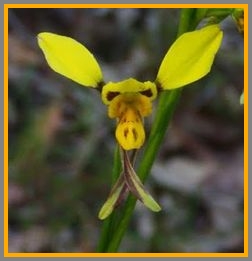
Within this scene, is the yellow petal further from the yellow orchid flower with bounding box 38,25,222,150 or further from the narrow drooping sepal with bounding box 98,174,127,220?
the narrow drooping sepal with bounding box 98,174,127,220

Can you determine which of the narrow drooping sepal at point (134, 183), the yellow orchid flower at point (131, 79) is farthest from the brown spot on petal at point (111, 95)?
the narrow drooping sepal at point (134, 183)

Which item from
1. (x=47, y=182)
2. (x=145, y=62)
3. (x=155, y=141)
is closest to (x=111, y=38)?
(x=145, y=62)

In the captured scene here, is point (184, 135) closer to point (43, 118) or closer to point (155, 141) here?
point (43, 118)

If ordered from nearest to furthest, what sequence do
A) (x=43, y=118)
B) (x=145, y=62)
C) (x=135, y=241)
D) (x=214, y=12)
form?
(x=214, y=12) < (x=135, y=241) < (x=43, y=118) < (x=145, y=62)

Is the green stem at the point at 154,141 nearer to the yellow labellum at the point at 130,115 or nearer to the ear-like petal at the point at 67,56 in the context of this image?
the yellow labellum at the point at 130,115

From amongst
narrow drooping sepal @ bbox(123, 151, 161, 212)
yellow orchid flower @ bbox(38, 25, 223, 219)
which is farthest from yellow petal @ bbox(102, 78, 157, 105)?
narrow drooping sepal @ bbox(123, 151, 161, 212)

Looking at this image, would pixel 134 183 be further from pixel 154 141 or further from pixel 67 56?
pixel 67 56

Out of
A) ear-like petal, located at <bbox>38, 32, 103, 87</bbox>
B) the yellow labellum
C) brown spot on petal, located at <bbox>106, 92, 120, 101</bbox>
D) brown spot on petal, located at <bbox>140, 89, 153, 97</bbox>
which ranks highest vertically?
ear-like petal, located at <bbox>38, 32, 103, 87</bbox>

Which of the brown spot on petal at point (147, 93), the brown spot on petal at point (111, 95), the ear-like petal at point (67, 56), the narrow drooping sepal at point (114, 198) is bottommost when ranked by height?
the narrow drooping sepal at point (114, 198)
